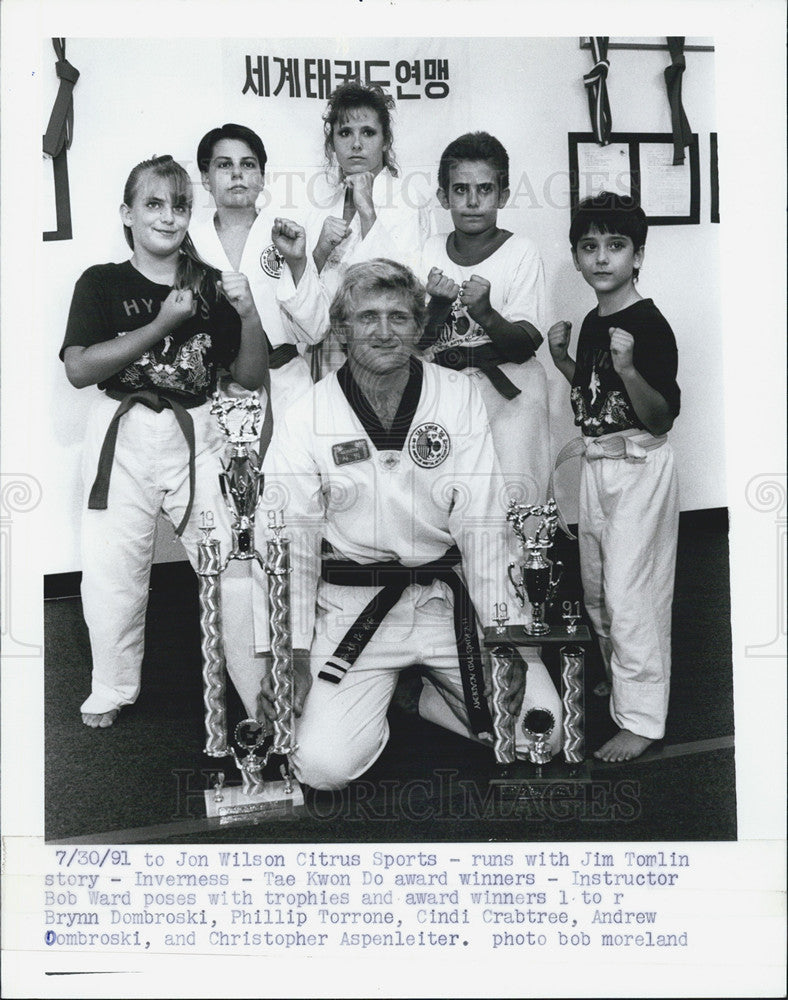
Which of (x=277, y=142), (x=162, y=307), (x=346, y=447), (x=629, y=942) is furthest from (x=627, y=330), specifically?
(x=629, y=942)

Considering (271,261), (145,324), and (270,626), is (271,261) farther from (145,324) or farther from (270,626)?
(270,626)

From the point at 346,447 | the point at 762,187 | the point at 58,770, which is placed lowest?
the point at 58,770

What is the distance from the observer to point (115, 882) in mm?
2162

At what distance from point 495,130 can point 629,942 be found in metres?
1.73

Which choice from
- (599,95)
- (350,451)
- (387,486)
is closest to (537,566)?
(387,486)

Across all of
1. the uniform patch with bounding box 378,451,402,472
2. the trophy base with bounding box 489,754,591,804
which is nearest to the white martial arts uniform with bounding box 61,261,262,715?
the uniform patch with bounding box 378,451,402,472

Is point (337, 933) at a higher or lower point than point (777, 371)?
lower

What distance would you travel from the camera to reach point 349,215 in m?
2.14

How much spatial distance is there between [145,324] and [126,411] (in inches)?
7.4

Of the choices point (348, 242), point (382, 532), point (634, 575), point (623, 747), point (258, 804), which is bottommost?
point (258, 804)

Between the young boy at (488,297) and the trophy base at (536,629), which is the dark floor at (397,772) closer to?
the trophy base at (536,629)

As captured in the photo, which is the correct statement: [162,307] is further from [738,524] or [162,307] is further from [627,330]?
[738,524]

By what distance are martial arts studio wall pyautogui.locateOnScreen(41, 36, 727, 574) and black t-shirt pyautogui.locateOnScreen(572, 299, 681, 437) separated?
0.03 metres

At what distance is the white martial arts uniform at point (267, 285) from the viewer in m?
2.14
